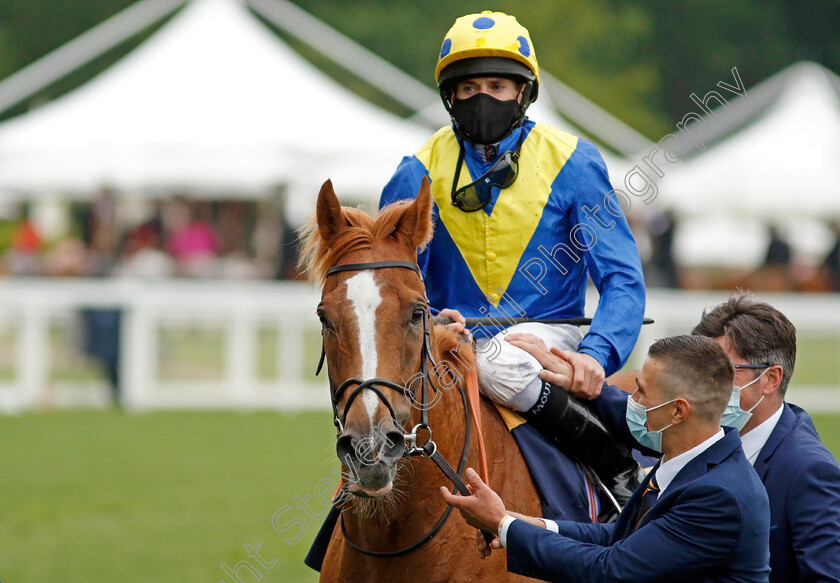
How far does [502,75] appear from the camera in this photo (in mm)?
3738

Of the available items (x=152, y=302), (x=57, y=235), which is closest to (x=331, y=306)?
(x=152, y=302)

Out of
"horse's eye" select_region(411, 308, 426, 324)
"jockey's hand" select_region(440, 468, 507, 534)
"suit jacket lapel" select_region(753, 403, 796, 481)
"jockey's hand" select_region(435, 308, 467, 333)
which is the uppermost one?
"horse's eye" select_region(411, 308, 426, 324)

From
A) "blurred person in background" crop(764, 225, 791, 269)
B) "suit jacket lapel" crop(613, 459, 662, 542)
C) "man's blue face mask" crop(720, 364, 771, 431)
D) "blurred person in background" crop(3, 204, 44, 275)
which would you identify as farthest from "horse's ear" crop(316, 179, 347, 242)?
"blurred person in background" crop(764, 225, 791, 269)

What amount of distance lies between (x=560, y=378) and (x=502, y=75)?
109 cm

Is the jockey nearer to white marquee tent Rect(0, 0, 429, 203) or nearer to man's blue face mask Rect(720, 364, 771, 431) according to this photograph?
man's blue face mask Rect(720, 364, 771, 431)

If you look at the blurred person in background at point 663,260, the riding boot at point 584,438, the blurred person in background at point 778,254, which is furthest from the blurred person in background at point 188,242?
the riding boot at point 584,438

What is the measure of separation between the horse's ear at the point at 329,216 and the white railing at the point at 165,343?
902cm

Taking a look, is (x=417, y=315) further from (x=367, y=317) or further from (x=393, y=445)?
(x=393, y=445)

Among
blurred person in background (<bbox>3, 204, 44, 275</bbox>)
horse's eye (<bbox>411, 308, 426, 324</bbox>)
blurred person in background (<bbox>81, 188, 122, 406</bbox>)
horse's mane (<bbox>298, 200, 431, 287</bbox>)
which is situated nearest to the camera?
horse's eye (<bbox>411, 308, 426, 324</bbox>)

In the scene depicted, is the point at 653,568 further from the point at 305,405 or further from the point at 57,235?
the point at 57,235

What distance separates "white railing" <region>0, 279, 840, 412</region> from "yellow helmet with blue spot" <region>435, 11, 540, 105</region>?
8.57 meters

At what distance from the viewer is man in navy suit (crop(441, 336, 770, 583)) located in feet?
8.52

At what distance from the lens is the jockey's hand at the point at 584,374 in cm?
354

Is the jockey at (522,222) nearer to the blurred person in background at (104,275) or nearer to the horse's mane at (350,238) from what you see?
the horse's mane at (350,238)
